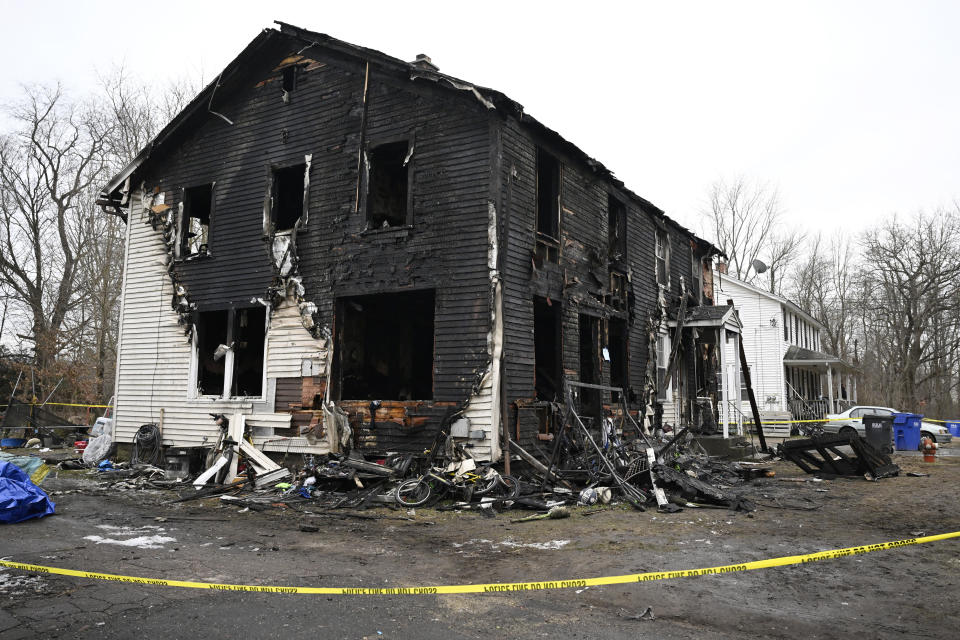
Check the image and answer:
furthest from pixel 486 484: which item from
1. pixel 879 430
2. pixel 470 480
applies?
pixel 879 430

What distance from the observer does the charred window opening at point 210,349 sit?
48.3 ft

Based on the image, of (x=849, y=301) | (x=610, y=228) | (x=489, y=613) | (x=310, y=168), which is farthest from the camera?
(x=849, y=301)

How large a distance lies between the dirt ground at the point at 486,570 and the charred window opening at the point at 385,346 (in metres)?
3.96

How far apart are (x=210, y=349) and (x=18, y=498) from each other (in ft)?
21.1

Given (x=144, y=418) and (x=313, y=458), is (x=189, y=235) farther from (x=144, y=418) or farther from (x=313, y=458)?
(x=313, y=458)

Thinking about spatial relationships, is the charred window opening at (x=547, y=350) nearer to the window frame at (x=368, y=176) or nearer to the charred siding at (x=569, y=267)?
the charred siding at (x=569, y=267)

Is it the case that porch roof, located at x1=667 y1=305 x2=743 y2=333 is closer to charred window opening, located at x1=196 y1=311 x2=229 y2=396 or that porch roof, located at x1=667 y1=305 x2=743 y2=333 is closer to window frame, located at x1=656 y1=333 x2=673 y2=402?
window frame, located at x1=656 y1=333 x2=673 y2=402

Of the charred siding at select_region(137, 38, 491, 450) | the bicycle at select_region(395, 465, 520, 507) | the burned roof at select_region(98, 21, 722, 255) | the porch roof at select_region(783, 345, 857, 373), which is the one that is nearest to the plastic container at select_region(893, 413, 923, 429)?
the burned roof at select_region(98, 21, 722, 255)

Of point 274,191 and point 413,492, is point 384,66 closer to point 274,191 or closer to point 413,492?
point 274,191

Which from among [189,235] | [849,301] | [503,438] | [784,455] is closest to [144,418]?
[189,235]

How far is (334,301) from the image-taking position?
12828 mm

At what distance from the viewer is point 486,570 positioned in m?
6.31

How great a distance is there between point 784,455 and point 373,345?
31.0 ft

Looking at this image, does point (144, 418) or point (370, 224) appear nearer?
point (370, 224)
